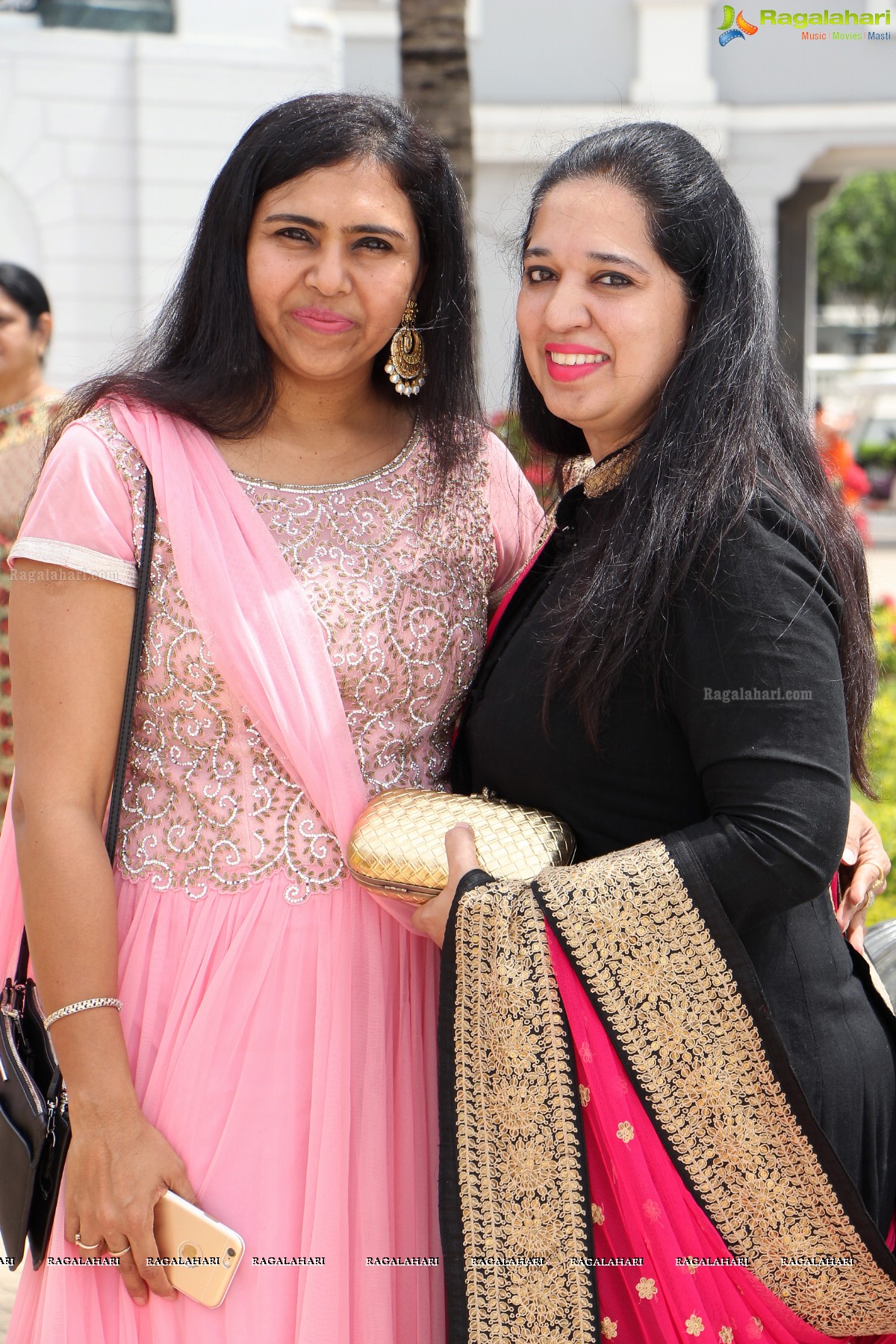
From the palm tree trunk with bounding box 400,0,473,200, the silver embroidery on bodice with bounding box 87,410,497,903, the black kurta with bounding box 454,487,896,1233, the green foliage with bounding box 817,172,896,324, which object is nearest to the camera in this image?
the black kurta with bounding box 454,487,896,1233

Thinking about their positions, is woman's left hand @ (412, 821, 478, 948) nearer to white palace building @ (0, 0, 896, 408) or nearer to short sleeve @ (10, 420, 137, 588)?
short sleeve @ (10, 420, 137, 588)

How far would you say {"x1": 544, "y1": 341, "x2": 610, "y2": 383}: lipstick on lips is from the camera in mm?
1734

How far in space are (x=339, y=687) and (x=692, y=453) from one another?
56 cm

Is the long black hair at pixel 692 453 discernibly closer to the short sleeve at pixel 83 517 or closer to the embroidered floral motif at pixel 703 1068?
the embroidered floral motif at pixel 703 1068

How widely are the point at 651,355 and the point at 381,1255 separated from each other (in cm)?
121

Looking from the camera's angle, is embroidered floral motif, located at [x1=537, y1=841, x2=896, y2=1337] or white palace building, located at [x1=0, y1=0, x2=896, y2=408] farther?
white palace building, located at [x1=0, y1=0, x2=896, y2=408]

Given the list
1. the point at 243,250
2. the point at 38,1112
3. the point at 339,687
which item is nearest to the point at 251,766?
the point at 339,687

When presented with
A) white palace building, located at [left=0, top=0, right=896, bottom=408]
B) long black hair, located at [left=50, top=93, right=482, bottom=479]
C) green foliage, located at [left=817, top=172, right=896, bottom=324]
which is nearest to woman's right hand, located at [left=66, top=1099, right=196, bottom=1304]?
long black hair, located at [left=50, top=93, right=482, bottom=479]

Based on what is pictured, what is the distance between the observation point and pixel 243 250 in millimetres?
1891

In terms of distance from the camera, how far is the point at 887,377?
2461cm

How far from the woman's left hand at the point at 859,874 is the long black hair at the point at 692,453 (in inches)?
13.4

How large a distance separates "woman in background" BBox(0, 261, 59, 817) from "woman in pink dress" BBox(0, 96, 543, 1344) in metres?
1.82

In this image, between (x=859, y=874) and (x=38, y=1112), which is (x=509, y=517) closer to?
(x=859, y=874)

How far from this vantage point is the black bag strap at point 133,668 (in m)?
1.74
